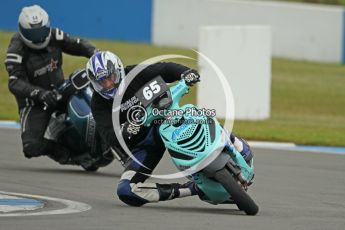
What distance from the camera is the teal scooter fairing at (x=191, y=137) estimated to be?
7.86 metres

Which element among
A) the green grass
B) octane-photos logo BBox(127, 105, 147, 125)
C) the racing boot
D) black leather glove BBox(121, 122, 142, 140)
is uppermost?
octane-photos logo BBox(127, 105, 147, 125)

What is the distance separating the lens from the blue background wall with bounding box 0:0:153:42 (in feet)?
88.7

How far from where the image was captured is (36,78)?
11328 mm

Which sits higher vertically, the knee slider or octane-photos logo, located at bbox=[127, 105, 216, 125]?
octane-photos logo, located at bbox=[127, 105, 216, 125]

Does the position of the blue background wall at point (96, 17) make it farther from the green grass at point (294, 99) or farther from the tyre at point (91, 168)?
the tyre at point (91, 168)

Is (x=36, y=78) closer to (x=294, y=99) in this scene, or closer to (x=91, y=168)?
(x=91, y=168)

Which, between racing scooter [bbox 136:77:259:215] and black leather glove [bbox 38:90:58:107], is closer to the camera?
racing scooter [bbox 136:77:259:215]

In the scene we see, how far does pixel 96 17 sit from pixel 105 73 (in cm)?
1977

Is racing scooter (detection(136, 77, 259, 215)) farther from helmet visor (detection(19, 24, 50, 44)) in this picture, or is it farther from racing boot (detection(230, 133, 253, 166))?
helmet visor (detection(19, 24, 50, 44))

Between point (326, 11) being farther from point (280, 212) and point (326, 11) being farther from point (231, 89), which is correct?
point (280, 212)

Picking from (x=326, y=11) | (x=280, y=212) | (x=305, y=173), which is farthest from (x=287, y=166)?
(x=326, y=11)

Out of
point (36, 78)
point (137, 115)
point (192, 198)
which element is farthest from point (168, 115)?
point (36, 78)

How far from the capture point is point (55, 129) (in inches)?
443

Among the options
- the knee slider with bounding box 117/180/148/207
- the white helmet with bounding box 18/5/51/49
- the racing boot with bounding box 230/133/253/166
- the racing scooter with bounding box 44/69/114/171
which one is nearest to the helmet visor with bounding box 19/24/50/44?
the white helmet with bounding box 18/5/51/49
